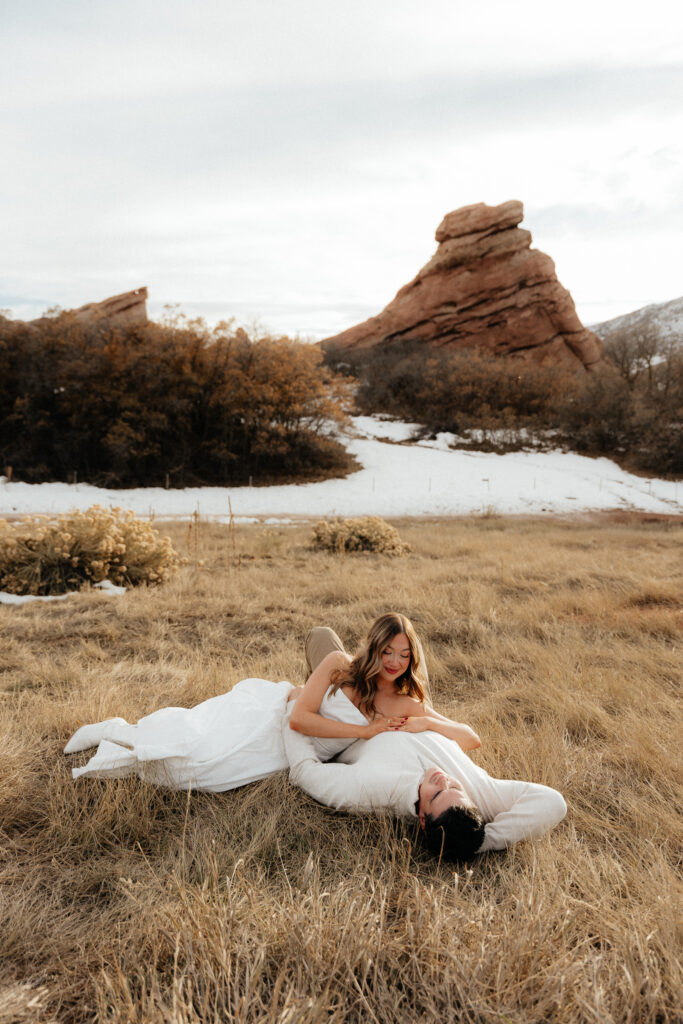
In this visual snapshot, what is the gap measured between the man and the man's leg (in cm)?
55

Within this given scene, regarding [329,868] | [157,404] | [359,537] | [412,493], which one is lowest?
[412,493]

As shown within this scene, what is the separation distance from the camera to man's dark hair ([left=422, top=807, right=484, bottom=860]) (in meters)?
2.23

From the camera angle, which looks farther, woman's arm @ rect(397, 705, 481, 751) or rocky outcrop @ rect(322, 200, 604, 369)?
rocky outcrop @ rect(322, 200, 604, 369)

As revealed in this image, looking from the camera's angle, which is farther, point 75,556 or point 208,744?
point 75,556

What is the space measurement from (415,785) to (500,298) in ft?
129

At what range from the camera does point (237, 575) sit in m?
7.60

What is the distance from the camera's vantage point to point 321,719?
2.91 m

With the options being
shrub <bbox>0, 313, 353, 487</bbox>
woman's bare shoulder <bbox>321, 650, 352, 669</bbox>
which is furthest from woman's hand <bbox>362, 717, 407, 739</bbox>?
shrub <bbox>0, 313, 353, 487</bbox>

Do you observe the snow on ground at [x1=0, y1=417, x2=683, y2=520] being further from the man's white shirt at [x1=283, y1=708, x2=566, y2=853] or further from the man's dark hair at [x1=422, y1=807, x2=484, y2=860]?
the man's dark hair at [x1=422, y1=807, x2=484, y2=860]

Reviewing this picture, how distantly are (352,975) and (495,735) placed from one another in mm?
1901

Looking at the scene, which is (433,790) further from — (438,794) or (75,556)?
(75,556)

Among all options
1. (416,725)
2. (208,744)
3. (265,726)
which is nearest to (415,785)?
(416,725)

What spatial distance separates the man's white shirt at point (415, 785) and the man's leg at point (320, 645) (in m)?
0.67

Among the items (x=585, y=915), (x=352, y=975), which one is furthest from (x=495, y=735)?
(x=352, y=975)
